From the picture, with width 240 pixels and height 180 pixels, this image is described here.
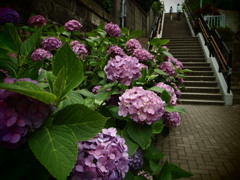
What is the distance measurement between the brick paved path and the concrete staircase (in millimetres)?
1538

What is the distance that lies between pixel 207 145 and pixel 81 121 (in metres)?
4.18

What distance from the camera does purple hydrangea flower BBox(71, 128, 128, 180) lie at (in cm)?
62

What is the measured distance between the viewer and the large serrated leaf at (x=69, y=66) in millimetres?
602

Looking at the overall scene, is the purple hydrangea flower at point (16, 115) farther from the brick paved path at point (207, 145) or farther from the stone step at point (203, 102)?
the stone step at point (203, 102)

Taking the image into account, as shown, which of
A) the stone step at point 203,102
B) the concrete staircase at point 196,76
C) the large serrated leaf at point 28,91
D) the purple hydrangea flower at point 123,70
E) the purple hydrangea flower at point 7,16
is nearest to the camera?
the large serrated leaf at point 28,91

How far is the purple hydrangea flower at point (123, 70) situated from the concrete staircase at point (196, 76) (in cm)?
619

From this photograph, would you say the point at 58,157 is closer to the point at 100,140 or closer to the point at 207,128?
the point at 100,140

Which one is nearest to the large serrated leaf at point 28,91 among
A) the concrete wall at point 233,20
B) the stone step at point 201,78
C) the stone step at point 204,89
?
the stone step at point 204,89

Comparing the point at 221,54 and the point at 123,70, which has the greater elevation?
the point at 221,54

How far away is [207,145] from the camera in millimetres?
4070

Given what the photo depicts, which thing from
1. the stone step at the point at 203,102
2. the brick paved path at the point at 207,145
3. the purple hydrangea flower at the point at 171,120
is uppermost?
the purple hydrangea flower at the point at 171,120

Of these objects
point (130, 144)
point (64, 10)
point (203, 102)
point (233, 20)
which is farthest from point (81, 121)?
point (233, 20)

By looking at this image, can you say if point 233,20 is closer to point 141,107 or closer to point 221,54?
point 221,54

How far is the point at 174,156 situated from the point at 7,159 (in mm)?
3499
